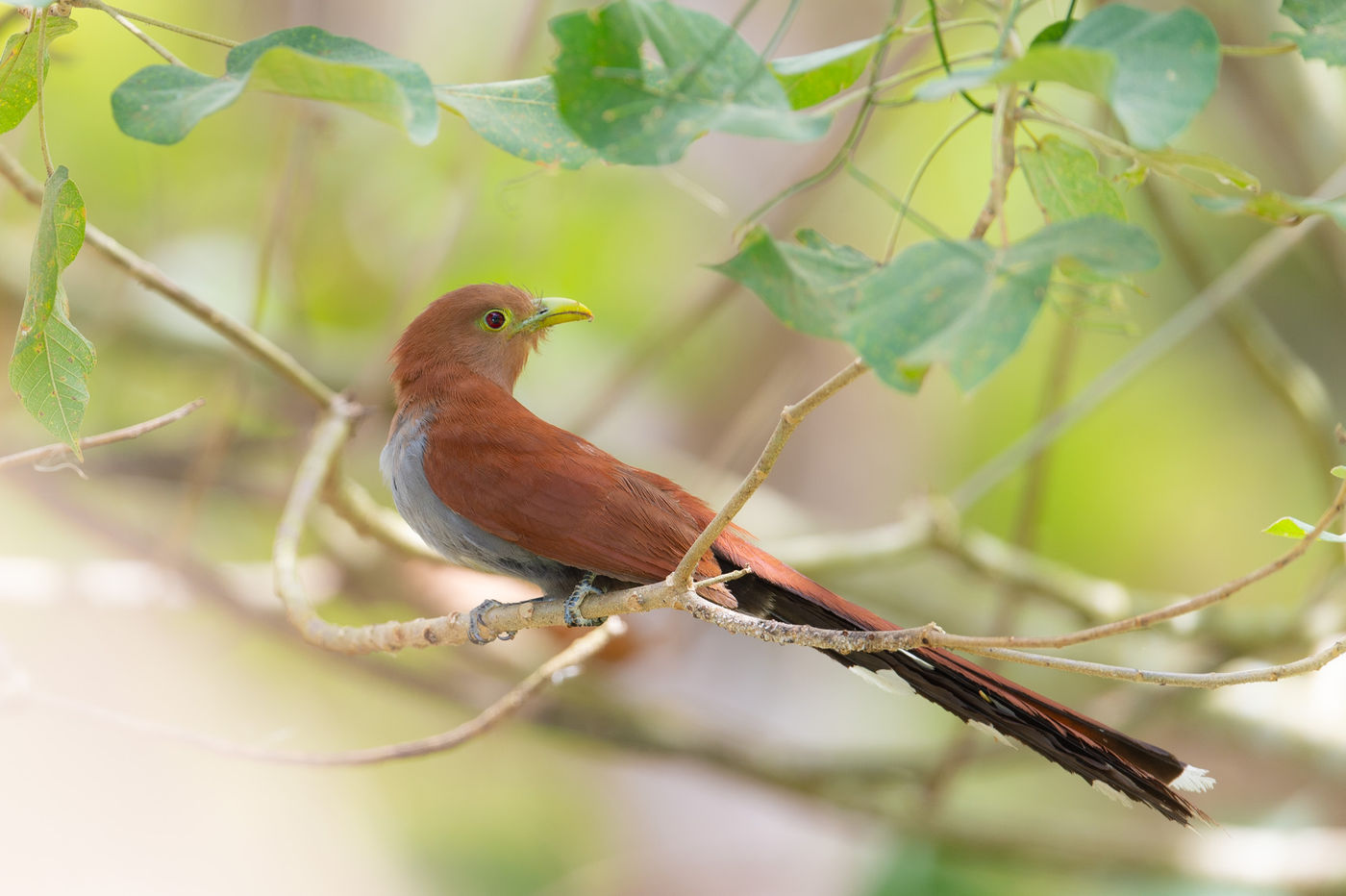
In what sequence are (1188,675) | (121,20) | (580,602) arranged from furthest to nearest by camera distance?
(580,602)
(121,20)
(1188,675)

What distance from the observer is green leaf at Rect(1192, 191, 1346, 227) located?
1.00 metres

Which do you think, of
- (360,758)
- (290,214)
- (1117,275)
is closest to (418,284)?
(290,214)

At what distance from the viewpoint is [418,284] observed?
3215 millimetres

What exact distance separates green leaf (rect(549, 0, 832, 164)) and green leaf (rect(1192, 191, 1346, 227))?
39 centimetres

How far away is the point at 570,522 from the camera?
1.95 metres

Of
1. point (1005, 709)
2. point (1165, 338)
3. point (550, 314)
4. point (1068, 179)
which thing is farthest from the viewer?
point (1165, 338)

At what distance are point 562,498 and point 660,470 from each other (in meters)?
2.58

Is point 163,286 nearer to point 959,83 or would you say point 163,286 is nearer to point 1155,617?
point 959,83

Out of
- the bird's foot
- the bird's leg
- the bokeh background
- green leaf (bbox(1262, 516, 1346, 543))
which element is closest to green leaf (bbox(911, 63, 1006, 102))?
green leaf (bbox(1262, 516, 1346, 543))

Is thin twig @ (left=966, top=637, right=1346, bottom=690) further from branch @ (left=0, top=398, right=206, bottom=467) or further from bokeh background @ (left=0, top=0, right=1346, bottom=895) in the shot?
bokeh background @ (left=0, top=0, right=1346, bottom=895)

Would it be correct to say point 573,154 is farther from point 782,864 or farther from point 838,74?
point 782,864

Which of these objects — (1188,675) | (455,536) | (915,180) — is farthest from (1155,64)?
(455,536)

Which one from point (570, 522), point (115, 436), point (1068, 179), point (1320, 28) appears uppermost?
point (1320, 28)

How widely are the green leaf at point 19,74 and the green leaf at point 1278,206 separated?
123 cm
